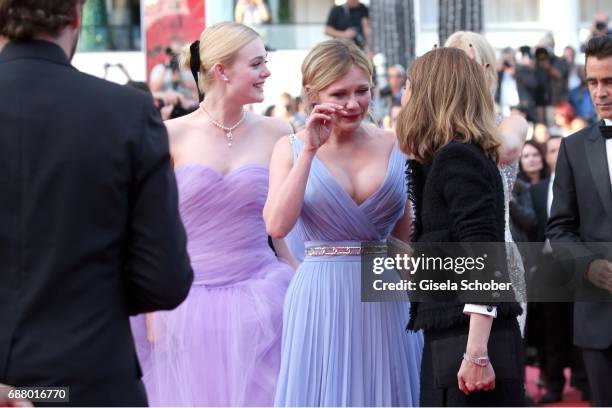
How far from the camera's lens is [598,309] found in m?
4.42

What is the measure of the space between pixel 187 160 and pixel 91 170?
2.23 m

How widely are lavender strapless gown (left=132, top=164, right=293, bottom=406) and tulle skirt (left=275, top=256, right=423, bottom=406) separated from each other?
0.24 m

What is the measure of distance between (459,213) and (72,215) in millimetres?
1377

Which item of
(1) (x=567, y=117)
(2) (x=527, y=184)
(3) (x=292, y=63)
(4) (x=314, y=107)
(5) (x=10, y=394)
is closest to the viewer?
(5) (x=10, y=394)

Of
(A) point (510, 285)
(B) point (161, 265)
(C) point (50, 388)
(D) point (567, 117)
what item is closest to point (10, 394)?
(C) point (50, 388)

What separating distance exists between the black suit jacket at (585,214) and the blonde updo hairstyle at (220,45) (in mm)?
1374

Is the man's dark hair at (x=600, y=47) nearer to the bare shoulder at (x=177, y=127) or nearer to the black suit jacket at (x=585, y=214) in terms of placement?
the black suit jacket at (x=585, y=214)

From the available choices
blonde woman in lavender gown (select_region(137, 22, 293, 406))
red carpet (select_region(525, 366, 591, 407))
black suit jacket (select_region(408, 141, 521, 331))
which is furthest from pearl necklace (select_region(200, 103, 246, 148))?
red carpet (select_region(525, 366, 591, 407))

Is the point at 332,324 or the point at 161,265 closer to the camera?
the point at 161,265

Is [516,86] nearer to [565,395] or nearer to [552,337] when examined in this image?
[565,395]

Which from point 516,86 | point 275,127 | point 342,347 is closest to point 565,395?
point 275,127

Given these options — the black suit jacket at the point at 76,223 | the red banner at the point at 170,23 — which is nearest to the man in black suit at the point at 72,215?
the black suit jacket at the point at 76,223

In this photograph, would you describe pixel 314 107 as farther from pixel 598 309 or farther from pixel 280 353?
pixel 598 309

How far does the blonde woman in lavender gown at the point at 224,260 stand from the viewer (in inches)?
178
